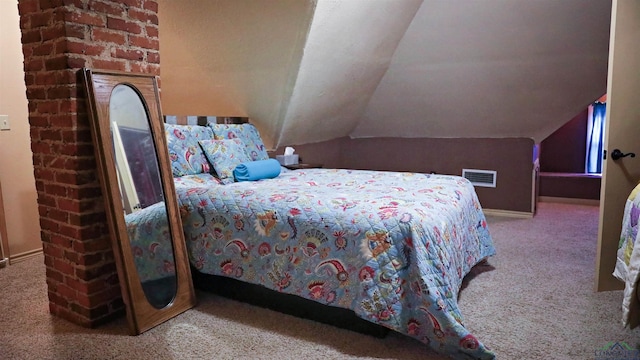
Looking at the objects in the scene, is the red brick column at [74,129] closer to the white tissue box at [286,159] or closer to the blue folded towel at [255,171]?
the blue folded towel at [255,171]

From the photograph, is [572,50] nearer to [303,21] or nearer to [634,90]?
[634,90]

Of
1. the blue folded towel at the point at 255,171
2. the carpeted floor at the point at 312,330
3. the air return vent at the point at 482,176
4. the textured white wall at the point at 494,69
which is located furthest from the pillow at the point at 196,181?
the air return vent at the point at 482,176

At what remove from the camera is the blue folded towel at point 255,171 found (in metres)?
3.28

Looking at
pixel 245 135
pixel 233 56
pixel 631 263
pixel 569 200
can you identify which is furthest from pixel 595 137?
pixel 233 56

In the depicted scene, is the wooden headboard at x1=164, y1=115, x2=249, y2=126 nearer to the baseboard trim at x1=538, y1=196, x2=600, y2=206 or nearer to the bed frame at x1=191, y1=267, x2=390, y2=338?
the bed frame at x1=191, y1=267, x2=390, y2=338

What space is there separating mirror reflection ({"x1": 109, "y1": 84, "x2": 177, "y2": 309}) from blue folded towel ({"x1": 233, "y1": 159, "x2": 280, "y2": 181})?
0.84 meters

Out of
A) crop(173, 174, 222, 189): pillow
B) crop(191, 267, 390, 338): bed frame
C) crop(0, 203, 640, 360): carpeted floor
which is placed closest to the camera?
crop(0, 203, 640, 360): carpeted floor

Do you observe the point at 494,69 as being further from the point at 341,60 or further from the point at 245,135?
the point at 245,135

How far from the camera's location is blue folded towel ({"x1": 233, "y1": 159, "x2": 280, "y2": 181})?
129 inches

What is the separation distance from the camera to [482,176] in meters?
5.11

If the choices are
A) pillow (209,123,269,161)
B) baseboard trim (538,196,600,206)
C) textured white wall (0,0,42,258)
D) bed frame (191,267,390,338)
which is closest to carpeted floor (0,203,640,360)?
bed frame (191,267,390,338)

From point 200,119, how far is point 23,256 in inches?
66.5

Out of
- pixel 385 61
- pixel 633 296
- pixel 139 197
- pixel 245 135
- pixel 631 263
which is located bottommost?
pixel 633 296

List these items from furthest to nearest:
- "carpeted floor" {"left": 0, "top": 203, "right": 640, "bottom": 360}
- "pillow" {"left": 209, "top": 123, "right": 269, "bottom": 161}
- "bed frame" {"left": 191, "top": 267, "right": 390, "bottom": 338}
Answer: "pillow" {"left": 209, "top": 123, "right": 269, "bottom": 161}
"bed frame" {"left": 191, "top": 267, "right": 390, "bottom": 338}
"carpeted floor" {"left": 0, "top": 203, "right": 640, "bottom": 360}
